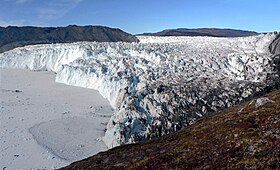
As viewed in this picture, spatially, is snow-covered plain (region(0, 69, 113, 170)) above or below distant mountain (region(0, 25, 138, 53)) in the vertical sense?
below

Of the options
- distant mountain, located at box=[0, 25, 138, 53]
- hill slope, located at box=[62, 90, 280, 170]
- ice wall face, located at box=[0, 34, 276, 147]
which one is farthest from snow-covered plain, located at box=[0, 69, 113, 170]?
distant mountain, located at box=[0, 25, 138, 53]

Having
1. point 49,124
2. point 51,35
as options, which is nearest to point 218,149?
point 49,124

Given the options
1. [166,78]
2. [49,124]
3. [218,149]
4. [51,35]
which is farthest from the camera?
[51,35]

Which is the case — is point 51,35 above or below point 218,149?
above

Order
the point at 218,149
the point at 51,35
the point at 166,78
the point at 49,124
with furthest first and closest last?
the point at 51,35 < the point at 166,78 < the point at 49,124 < the point at 218,149

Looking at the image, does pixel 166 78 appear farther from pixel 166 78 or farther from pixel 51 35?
pixel 51 35

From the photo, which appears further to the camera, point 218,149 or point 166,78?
point 166,78

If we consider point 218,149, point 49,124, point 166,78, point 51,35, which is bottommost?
point 49,124

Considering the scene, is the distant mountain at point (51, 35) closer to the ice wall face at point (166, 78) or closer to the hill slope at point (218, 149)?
the ice wall face at point (166, 78)

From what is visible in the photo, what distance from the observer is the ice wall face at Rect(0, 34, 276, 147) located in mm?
21922

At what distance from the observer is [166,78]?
26609mm

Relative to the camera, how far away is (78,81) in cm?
3856

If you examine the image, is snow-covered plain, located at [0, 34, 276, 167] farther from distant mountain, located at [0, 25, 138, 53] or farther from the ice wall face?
distant mountain, located at [0, 25, 138, 53]

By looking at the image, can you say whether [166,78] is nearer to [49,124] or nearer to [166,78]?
[166,78]
